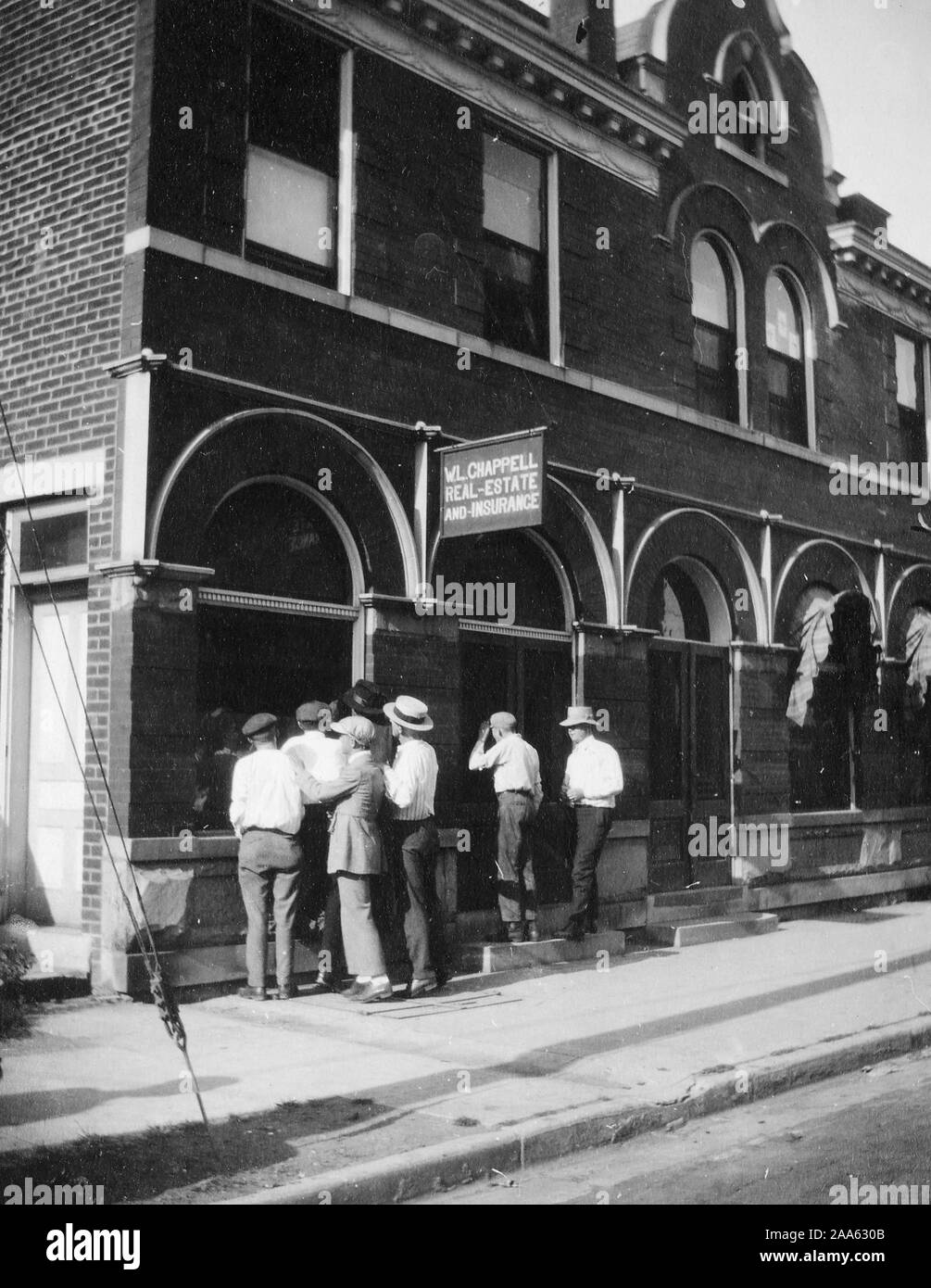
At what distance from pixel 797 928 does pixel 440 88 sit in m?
8.54

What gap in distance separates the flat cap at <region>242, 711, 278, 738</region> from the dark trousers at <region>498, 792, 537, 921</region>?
234cm

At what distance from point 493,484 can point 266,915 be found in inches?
137

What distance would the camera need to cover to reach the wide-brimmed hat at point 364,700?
9.44 metres

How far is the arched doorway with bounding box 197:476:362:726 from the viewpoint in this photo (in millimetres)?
9359

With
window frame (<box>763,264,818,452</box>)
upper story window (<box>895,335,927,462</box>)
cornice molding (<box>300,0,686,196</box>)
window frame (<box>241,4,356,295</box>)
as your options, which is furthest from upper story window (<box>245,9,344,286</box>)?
upper story window (<box>895,335,927,462</box>)

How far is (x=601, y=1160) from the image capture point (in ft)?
19.6

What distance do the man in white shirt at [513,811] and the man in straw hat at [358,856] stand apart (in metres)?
1.61

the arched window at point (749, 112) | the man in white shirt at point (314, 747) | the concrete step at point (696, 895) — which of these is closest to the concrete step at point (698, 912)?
the concrete step at point (696, 895)

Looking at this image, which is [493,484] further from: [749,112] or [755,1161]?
[749,112]

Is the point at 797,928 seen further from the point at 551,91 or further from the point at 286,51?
the point at 286,51

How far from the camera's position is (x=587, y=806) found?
10945 mm

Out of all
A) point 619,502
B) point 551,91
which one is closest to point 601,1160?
point 619,502

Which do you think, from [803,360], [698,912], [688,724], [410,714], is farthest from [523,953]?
[803,360]

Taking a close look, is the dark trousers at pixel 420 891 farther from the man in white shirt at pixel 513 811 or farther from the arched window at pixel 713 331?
the arched window at pixel 713 331
